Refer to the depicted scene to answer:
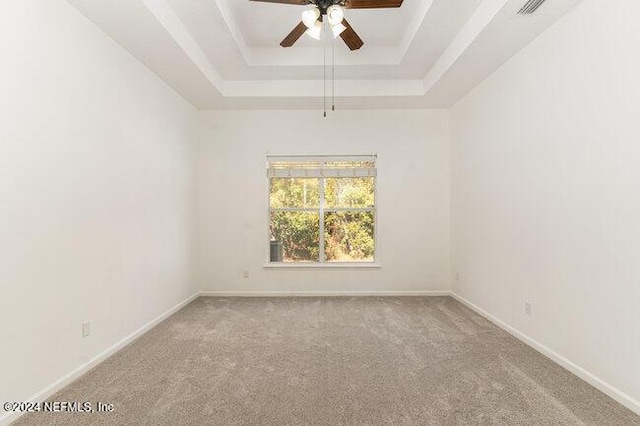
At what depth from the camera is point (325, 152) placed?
16.4 feet

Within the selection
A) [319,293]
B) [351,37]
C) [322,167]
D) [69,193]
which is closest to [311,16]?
[351,37]

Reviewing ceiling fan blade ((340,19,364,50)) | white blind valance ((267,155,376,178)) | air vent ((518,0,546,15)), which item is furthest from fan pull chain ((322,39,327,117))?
air vent ((518,0,546,15))

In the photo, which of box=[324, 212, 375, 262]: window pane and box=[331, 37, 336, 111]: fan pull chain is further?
box=[324, 212, 375, 262]: window pane

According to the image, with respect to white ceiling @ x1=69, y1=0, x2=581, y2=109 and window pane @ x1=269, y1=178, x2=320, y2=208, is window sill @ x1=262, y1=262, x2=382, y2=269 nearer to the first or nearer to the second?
window pane @ x1=269, y1=178, x2=320, y2=208

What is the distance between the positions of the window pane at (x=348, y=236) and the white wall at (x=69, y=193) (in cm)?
239

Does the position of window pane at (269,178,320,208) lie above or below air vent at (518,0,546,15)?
below

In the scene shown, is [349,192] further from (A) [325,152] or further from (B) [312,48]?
(B) [312,48]

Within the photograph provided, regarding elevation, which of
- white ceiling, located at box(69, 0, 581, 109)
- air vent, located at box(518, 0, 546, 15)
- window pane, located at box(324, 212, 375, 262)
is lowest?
window pane, located at box(324, 212, 375, 262)

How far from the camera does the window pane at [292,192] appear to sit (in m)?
5.11

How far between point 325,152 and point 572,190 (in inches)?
124

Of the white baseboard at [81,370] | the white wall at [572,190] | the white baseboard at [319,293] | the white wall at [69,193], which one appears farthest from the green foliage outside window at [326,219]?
the white baseboard at [81,370]

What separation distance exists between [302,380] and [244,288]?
275cm

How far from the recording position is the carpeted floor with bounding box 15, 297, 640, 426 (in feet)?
6.51

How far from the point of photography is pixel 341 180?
16.7 feet
